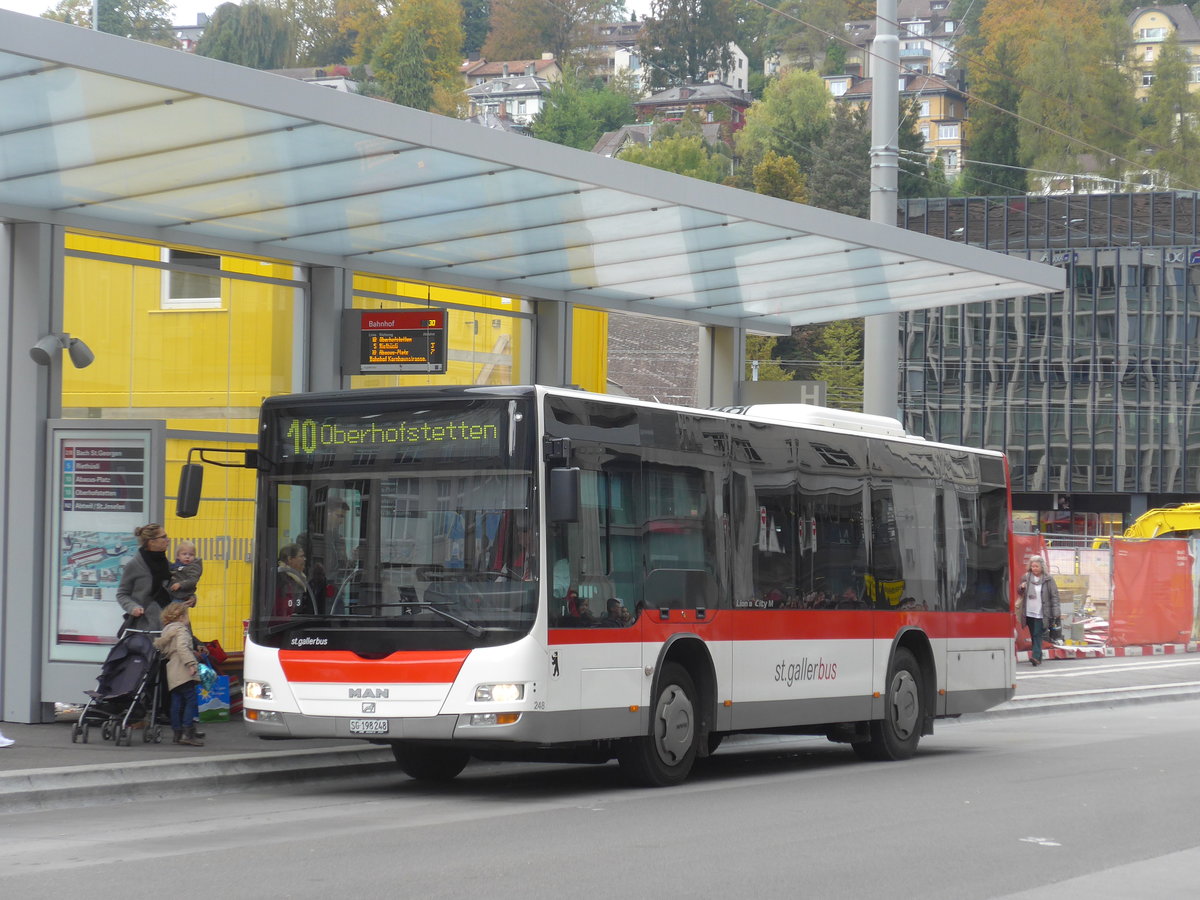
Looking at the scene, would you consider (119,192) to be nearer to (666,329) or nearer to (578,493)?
(578,493)

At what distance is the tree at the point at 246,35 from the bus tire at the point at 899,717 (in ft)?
305

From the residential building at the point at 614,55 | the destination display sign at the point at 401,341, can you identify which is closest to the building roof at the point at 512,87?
the residential building at the point at 614,55

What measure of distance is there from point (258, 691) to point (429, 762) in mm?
→ 1679

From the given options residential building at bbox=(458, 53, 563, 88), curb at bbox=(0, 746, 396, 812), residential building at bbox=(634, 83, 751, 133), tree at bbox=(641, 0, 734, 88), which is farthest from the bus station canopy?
residential building at bbox=(458, 53, 563, 88)

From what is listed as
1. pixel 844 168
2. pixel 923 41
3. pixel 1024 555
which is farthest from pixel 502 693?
pixel 923 41

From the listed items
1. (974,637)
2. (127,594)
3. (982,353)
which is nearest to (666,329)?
(982,353)

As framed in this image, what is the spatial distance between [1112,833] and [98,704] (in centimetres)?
738

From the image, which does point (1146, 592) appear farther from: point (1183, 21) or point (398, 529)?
point (1183, 21)

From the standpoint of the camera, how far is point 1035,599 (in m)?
28.3

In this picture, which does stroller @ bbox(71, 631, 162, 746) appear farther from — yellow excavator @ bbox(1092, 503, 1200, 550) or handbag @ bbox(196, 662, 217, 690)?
yellow excavator @ bbox(1092, 503, 1200, 550)

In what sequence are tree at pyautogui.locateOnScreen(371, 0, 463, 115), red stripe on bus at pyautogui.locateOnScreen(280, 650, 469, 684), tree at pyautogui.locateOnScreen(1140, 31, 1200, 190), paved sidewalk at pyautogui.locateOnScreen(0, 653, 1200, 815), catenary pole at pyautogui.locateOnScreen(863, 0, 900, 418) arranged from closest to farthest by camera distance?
1. paved sidewalk at pyautogui.locateOnScreen(0, 653, 1200, 815)
2. red stripe on bus at pyautogui.locateOnScreen(280, 650, 469, 684)
3. catenary pole at pyautogui.locateOnScreen(863, 0, 900, 418)
4. tree at pyautogui.locateOnScreen(1140, 31, 1200, 190)
5. tree at pyautogui.locateOnScreen(371, 0, 463, 115)

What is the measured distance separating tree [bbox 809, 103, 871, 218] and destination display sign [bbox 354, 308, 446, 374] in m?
85.1

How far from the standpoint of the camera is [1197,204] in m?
80.2

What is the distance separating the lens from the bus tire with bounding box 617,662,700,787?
12375mm
